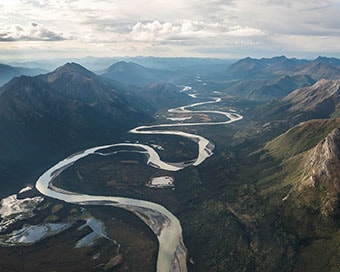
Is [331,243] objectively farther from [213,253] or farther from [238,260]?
[213,253]

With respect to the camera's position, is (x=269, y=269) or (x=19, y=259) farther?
(x=19, y=259)

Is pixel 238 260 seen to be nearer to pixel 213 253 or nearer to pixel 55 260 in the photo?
pixel 213 253

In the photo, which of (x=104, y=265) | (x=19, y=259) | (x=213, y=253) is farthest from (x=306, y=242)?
(x=19, y=259)

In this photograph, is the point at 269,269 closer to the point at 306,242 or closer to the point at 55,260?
the point at 306,242

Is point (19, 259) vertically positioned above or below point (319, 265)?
below

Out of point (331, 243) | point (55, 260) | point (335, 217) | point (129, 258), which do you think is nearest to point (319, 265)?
point (331, 243)

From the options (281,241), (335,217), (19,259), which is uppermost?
(335,217)

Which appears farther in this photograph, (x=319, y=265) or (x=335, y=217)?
(x=335, y=217)
